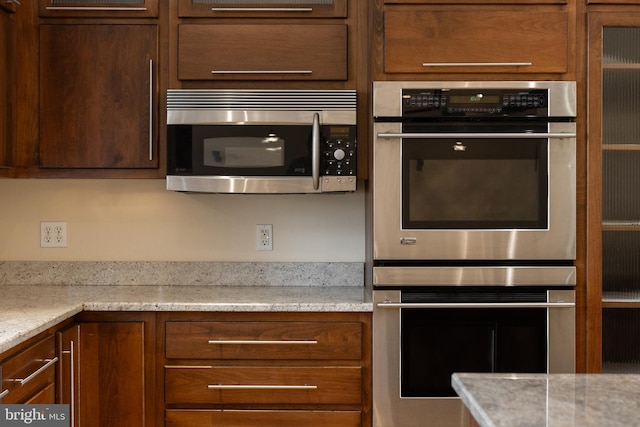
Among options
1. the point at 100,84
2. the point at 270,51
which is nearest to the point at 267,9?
the point at 270,51

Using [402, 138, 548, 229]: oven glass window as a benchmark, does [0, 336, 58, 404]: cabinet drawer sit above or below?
below

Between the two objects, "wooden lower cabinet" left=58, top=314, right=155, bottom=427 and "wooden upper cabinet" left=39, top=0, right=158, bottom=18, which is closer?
"wooden lower cabinet" left=58, top=314, right=155, bottom=427

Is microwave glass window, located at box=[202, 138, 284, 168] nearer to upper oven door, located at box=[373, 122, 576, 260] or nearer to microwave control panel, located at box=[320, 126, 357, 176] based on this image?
microwave control panel, located at box=[320, 126, 357, 176]

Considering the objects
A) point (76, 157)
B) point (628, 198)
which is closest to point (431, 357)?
point (628, 198)

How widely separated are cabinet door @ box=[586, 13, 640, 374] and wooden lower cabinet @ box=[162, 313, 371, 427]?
0.85 meters

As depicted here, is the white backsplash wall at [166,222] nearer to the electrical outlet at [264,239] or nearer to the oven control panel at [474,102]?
the electrical outlet at [264,239]

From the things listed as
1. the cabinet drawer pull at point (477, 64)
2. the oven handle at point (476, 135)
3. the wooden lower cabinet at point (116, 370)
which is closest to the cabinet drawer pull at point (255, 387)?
the wooden lower cabinet at point (116, 370)

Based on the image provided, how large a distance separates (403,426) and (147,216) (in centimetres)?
136

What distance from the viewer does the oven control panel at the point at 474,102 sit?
220 cm

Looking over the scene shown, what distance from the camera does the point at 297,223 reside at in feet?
8.92

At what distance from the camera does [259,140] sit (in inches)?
92.6

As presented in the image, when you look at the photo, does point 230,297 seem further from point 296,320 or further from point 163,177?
point 163,177

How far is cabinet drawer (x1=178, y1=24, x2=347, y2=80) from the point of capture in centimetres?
236

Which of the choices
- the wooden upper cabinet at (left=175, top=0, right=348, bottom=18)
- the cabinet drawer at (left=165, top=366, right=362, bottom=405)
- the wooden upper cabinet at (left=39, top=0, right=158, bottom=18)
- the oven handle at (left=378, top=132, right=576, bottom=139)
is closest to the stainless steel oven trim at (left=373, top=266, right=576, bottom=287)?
the cabinet drawer at (left=165, top=366, right=362, bottom=405)
